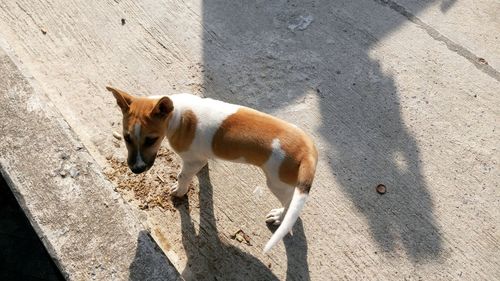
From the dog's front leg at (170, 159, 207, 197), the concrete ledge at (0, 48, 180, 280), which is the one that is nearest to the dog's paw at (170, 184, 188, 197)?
the dog's front leg at (170, 159, 207, 197)

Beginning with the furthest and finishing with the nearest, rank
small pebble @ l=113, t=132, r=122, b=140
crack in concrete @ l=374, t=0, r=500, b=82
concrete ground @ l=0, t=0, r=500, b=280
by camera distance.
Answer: crack in concrete @ l=374, t=0, r=500, b=82 → small pebble @ l=113, t=132, r=122, b=140 → concrete ground @ l=0, t=0, r=500, b=280

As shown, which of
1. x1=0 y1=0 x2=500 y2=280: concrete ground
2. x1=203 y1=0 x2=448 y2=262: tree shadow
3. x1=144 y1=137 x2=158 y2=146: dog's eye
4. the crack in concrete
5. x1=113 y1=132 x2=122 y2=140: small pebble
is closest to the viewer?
x1=144 y1=137 x2=158 y2=146: dog's eye

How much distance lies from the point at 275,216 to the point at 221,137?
0.89m

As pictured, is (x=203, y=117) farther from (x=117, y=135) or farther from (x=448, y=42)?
(x=448, y=42)

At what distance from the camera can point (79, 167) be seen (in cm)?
328

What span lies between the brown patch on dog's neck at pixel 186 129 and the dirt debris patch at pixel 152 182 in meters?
Result: 0.67

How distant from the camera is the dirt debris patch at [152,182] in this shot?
3.81m

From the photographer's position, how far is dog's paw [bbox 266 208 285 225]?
3.74 metres

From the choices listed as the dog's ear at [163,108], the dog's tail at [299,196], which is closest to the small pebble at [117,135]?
the dog's ear at [163,108]

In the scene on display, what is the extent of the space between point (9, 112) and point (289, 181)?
2.17 m

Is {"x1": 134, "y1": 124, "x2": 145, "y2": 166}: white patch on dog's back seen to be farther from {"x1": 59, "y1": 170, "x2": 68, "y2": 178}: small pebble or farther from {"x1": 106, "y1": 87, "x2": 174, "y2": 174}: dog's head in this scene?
{"x1": 59, "y1": 170, "x2": 68, "y2": 178}: small pebble

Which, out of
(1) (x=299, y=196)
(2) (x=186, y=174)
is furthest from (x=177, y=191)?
(1) (x=299, y=196)

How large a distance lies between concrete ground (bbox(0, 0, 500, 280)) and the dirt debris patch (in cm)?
1

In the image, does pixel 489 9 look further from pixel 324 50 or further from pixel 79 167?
pixel 79 167
